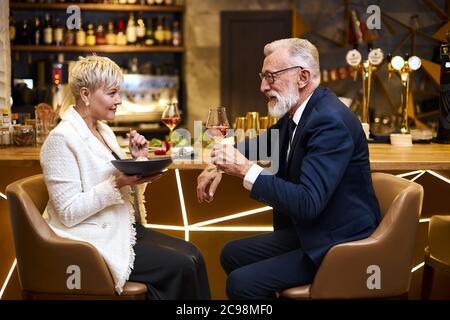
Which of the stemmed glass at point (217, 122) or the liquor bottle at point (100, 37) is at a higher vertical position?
the liquor bottle at point (100, 37)

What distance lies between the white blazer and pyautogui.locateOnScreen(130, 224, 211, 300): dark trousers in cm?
5

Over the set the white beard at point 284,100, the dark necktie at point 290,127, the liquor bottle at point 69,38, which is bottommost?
the dark necktie at point 290,127

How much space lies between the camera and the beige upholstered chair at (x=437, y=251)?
292cm

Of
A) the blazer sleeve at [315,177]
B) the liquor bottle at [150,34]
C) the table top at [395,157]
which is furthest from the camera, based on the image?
the liquor bottle at [150,34]

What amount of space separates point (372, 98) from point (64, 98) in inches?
133

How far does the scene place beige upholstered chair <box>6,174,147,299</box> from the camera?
2416 millimetres

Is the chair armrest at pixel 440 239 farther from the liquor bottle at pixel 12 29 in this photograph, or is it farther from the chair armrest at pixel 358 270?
the liquor bottle at pixel 12 29

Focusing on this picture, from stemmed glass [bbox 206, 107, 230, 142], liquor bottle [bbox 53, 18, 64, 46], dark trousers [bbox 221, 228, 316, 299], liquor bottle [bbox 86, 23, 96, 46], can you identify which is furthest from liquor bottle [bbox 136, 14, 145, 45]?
dark trousers [bbox 221, 228, 316, 299]

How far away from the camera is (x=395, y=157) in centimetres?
323

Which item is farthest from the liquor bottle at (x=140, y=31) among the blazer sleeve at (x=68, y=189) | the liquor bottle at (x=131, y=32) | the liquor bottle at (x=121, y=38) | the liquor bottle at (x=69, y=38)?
the blazer sleeve at (x=68, y=189)

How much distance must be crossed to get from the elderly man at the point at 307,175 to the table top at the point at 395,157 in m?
0.67

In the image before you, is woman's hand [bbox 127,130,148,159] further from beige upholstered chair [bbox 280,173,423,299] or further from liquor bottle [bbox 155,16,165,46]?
liquor bottle [bbox 155,16,165,46]

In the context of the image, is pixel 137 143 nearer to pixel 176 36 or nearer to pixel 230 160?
pixel 230 160
